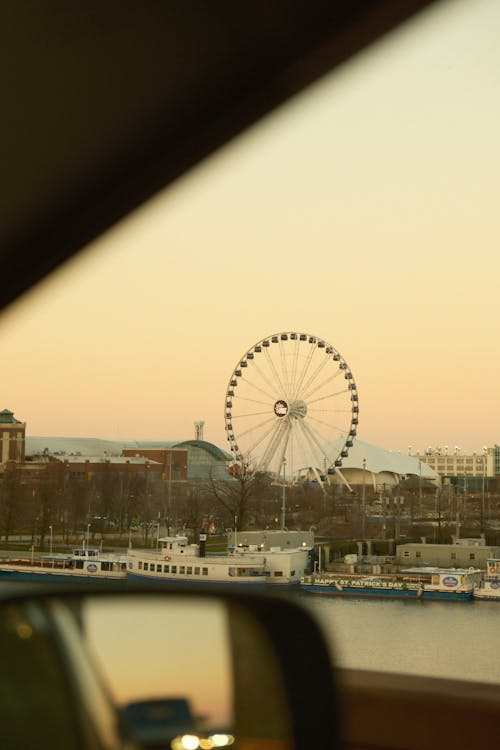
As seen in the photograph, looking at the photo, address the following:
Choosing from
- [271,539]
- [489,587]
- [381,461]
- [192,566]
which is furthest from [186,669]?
[381,461]

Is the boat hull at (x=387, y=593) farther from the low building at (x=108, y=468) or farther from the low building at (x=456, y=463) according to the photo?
the low building at (x=456, y=463)

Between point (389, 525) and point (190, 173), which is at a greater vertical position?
point (190, 173)

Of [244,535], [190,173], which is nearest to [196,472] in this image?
[244,535]

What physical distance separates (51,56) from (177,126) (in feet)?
1.26

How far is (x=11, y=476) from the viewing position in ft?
29.9

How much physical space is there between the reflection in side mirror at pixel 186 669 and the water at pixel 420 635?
4046mm

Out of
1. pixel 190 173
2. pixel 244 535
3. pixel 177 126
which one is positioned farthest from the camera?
pixel 244 535

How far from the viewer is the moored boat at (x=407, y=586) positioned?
859 centimetres

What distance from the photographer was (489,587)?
8836 mm

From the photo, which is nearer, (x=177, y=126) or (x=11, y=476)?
(x=177, y=126)

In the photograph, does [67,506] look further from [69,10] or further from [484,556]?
[69,10]

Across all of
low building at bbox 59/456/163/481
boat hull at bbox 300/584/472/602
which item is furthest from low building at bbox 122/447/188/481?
boat hull at bbox 300/584/472/602

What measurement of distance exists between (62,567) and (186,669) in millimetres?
6658

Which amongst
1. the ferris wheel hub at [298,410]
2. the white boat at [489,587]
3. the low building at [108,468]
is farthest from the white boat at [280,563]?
the low building at [108,468]
